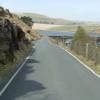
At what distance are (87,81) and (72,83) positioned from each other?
0.88 m

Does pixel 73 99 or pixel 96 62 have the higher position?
pixel 73 99

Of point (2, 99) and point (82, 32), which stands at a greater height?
point (2, 99)

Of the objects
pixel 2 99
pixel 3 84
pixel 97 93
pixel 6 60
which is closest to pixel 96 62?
pixel 6 60

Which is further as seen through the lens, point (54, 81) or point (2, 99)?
point (54, 81)

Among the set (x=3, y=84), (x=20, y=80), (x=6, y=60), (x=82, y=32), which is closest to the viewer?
(x=3, y=84)

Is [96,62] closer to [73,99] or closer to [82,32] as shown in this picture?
[73,99]

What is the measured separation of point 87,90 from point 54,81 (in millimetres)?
3226

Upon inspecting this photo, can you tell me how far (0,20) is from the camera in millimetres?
29438

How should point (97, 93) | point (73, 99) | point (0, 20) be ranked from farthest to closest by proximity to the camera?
point (0, 20), point (97, 93), point (73, 99)

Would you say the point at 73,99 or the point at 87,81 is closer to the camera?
the point at 73,99

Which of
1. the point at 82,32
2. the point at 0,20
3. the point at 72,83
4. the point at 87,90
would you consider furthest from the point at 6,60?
the point at 82,32

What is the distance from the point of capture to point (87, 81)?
1781cm

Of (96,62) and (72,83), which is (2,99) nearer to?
(72,83)

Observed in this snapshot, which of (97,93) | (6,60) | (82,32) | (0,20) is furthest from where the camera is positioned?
(82,32)
